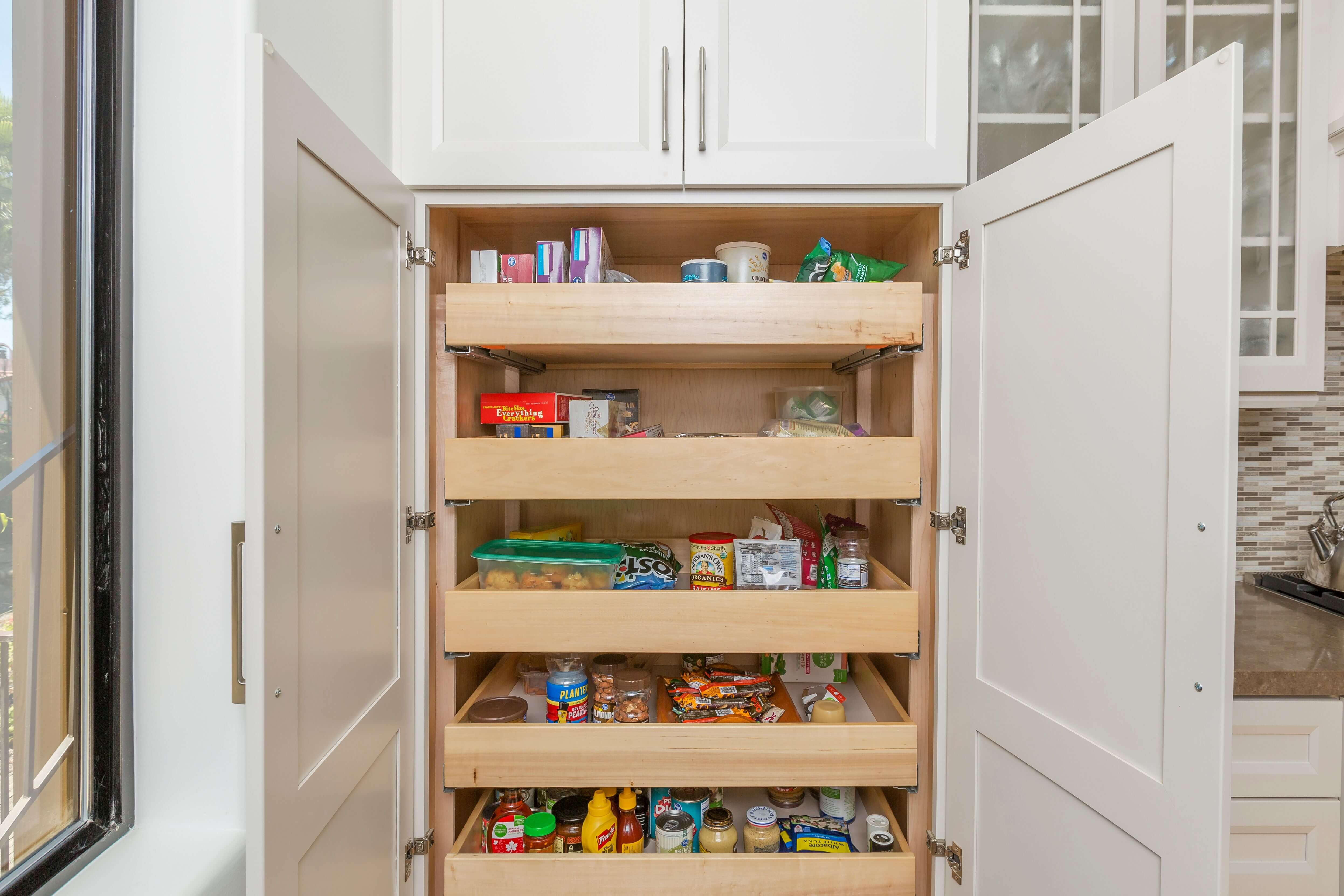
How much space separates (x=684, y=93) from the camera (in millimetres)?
1176

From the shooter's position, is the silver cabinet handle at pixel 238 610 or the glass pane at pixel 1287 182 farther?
the glass pane at pixel 1287 182

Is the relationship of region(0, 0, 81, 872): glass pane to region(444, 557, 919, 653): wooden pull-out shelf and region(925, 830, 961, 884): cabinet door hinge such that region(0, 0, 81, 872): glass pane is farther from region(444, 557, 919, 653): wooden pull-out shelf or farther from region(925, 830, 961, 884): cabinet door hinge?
region(925, 830, 961, 884): cabinet door hinge

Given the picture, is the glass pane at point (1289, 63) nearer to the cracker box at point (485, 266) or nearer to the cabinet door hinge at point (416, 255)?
the cracker box at point (485, 266)

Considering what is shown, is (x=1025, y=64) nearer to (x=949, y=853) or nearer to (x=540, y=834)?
(x=949, y=853)

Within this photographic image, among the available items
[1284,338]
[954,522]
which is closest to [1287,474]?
[1284,338]

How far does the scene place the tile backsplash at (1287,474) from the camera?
157cm

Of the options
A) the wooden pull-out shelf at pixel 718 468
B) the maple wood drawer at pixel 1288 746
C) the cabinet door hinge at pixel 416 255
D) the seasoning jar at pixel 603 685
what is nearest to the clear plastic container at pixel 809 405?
the wooden pull-out shelf at pixel 718 468

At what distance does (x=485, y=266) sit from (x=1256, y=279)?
1607 millimetres

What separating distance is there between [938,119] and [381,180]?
1014 millimetres

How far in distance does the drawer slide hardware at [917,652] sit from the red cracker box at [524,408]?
32.7 inches

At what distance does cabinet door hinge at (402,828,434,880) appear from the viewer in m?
1.20

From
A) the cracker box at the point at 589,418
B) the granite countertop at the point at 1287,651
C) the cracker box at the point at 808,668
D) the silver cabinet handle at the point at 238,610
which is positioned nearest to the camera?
the silver cabinet handle at the point at 238,610

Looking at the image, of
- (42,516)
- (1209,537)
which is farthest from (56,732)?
(1209,537)

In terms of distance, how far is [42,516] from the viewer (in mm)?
773
